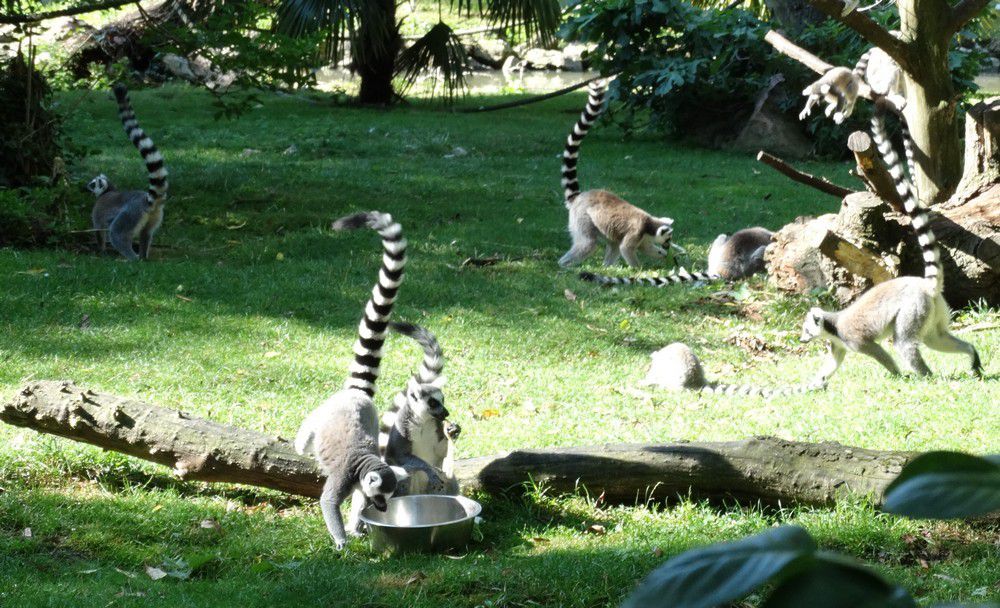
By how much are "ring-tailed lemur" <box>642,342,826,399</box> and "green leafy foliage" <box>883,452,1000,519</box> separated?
6.23 m

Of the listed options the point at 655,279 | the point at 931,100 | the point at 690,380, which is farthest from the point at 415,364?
the point at 931,100

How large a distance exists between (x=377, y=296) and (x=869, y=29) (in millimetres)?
5105

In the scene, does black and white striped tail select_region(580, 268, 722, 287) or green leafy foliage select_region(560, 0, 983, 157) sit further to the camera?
green leafy foliage select_region(560, 0, 983, 157)

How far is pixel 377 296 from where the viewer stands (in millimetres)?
4742

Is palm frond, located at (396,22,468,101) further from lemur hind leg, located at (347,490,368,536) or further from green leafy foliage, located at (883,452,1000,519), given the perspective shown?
green leafy foliage, located at (883,452,1000,519)

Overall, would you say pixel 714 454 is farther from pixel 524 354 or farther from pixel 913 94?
pixel 913 94

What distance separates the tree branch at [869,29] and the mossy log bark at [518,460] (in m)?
4.18

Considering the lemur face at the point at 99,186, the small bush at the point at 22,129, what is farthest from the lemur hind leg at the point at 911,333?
the small bush at the point at 22,129

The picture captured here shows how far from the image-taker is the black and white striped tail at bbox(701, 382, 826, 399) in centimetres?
A: 677

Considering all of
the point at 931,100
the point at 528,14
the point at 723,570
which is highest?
the point at 528,14

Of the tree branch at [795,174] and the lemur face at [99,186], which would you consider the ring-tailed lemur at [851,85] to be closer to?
the tree branch at [795,174]

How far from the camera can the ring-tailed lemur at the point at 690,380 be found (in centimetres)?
681

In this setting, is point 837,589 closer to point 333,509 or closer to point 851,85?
point 333,509

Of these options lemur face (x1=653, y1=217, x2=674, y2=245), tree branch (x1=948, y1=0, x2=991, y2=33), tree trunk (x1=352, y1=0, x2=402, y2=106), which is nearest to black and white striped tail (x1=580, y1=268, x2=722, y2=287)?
lemur face (x1=653, y1=217, x2=674, y2=245)
